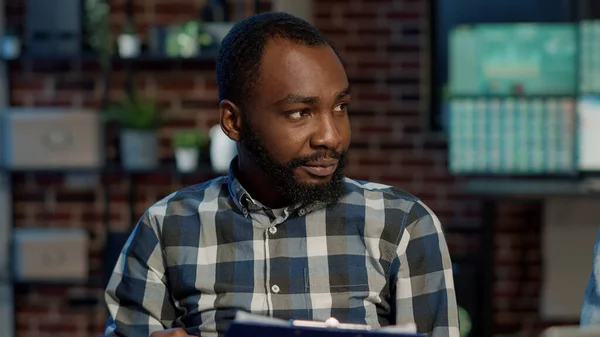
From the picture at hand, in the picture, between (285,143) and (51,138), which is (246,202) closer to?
(285,143)

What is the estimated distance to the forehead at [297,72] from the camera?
146cm

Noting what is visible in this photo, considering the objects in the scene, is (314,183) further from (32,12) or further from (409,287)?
(32,12)

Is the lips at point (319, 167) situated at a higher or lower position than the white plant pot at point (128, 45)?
lower

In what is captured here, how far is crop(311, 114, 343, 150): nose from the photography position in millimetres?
1459

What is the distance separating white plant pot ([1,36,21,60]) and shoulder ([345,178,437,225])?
2.80m

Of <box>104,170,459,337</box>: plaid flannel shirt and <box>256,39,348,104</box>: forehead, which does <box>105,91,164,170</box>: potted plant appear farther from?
<box>256,39,348,104</box>: forehead

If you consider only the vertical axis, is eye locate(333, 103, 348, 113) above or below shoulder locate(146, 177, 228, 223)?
above

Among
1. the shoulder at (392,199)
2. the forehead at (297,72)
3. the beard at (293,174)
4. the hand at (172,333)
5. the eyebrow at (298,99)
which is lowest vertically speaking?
the hand at (172,333)

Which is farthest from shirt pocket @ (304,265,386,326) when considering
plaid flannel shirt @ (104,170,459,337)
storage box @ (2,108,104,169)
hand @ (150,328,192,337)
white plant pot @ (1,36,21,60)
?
white plant pot @ (1,36,21,60)

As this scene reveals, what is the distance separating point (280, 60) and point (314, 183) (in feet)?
0.69

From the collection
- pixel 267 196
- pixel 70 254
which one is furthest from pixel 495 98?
pixel 267 196

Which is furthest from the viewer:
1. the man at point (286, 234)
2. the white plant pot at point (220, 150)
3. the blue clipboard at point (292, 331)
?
the white plant pot at point (220, 150)

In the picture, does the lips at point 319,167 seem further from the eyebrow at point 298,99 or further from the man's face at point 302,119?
the eyebrow at point 298,99

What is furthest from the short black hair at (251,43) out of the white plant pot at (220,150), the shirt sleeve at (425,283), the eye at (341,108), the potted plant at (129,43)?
the potted plant at (129,43)
